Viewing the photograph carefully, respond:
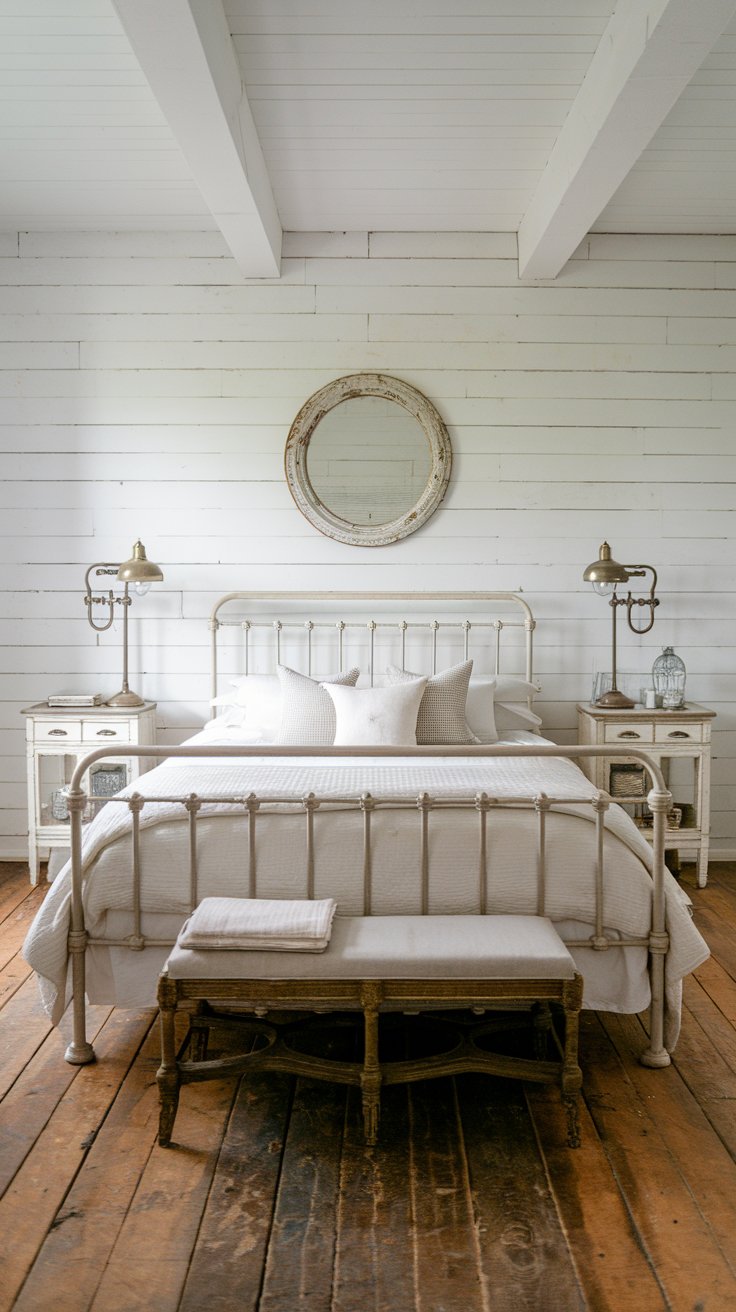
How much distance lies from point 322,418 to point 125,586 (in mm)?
1150

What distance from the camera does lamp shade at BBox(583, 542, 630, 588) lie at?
4000mm

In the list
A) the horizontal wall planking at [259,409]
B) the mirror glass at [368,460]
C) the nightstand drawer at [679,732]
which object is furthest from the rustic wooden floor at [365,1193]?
Answer: the horizontal wall planking at [259,409]

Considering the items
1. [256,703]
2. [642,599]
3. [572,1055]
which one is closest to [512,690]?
[642,599]

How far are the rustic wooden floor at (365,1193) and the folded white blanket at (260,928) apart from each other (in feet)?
1.44

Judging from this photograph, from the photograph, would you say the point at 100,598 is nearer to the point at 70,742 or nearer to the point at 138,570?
the point at 138,570

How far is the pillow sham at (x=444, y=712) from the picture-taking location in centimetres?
354

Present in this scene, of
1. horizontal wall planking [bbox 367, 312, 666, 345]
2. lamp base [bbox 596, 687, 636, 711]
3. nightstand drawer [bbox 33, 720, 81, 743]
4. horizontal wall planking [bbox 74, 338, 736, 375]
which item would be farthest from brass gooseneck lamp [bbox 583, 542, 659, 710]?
nightstand drawer [bbox 33, 720, 81, 743]

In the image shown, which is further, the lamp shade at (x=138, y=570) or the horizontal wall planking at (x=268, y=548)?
the horizontal wall planking at (x=268, y=548)

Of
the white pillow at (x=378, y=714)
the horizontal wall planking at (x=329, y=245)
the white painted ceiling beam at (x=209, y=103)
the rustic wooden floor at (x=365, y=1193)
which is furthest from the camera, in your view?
the horizontal wall planking at (x=329, y=245)

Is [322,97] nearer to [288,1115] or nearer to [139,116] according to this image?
[139,116]

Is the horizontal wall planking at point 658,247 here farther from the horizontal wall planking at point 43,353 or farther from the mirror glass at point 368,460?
the horizontal wall planking at point 43,353

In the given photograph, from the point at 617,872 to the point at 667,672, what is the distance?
76.4 inches

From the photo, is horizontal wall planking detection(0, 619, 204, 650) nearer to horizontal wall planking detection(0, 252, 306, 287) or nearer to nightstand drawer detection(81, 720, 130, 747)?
nightstand drawer detection(81, 720, 130, 747)

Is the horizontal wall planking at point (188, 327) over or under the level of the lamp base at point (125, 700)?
over
